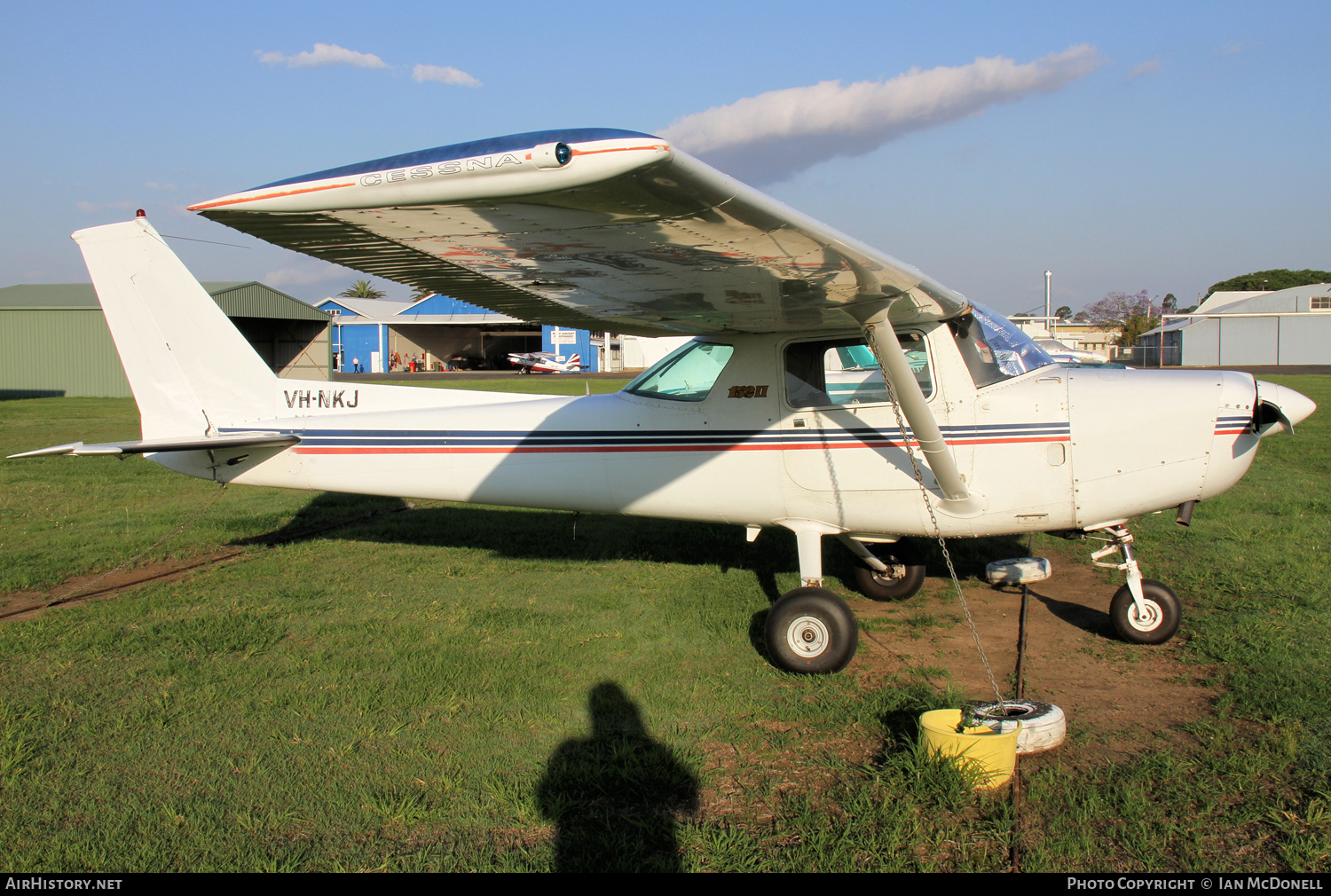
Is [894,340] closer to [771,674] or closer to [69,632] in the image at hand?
[771,674]

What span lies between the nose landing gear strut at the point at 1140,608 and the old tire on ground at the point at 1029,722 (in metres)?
1.71

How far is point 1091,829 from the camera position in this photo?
10.4 feet

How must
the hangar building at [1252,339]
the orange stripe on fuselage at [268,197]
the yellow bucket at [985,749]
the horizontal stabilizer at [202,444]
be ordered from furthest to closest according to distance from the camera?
1. the hangar building at [1252,339]
2. the horizontal stabilizer at [202,444]
3. the yellow bucket at [985,749]
4. the orange stripe on fuselage at [268,197]

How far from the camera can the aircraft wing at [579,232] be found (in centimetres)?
239

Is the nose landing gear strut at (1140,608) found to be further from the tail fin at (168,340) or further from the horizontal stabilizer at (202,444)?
the tail fin at (168,340)

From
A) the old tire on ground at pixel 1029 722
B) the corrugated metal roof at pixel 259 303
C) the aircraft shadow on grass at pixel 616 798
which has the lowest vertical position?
the aircraft shadow on grass at pixel 616 798

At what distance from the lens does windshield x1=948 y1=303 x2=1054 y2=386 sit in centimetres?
542

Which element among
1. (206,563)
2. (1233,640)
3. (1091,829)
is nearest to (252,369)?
(206,563)

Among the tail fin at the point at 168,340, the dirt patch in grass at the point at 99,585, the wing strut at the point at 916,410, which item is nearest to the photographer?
the wing strut at the point at 916,410

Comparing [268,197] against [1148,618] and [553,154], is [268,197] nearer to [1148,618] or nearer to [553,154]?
[553,154]

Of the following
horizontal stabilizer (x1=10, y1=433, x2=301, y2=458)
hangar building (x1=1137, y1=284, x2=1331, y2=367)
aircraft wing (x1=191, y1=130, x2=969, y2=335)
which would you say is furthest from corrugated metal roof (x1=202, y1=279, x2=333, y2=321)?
hangar building (x1=1137, y1=284, x2=1331, y2=367)

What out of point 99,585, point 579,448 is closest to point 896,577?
point 579,448

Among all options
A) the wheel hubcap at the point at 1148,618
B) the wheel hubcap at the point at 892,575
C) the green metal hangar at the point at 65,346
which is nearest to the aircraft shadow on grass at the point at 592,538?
the wheel hubcap at the point at 892,575

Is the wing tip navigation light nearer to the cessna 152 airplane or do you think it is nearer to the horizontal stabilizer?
the cessna 152 airplane
